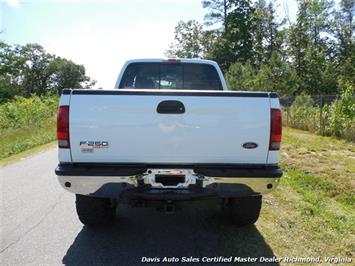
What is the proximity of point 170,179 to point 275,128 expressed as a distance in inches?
46.5

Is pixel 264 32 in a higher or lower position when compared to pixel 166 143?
higher

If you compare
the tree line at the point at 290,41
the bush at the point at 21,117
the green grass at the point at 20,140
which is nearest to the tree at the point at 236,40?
the tree line at the point at 290,41

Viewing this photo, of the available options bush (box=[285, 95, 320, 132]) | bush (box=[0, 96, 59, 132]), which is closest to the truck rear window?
bush (box=[285, 95, 320, 132])

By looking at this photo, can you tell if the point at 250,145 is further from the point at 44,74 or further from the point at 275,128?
the point at 44,74

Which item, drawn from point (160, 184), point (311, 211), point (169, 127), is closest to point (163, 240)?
point (160, 184)

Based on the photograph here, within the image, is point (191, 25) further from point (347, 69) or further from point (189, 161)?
point (189, 161)

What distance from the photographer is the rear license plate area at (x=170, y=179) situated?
11.2 ft

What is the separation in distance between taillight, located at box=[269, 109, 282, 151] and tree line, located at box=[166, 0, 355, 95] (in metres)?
32.8

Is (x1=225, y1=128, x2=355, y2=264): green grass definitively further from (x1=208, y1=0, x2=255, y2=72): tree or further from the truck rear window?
(x1=208, y1=0, x2=255, y2=72): tree

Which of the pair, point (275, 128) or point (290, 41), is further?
point (290, 41)

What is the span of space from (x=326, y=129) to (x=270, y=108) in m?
10.7

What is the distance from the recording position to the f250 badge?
3.35 m

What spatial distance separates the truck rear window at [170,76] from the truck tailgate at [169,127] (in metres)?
1.90

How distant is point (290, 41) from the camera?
38438mm
